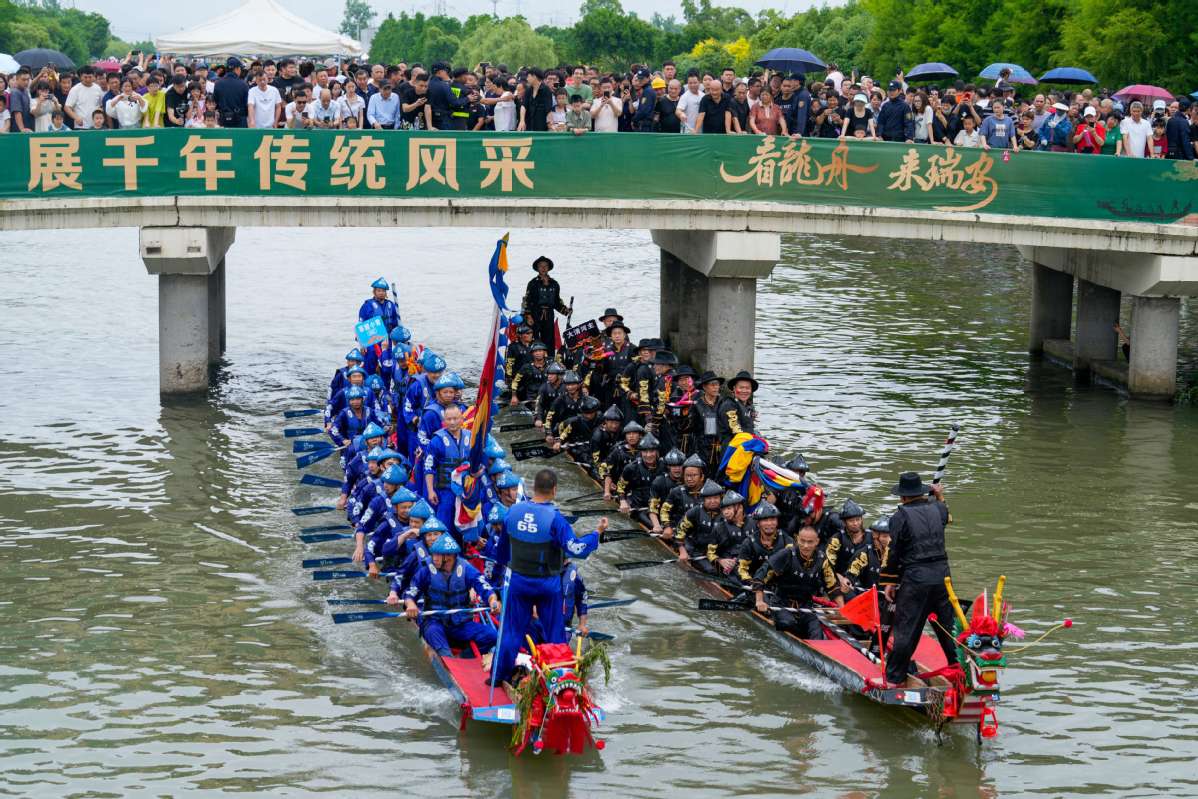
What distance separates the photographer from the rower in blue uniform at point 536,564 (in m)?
11.8

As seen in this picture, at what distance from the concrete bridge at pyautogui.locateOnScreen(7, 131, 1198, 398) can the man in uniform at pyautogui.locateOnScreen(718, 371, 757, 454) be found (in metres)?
5.04

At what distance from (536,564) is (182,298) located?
1195 cm

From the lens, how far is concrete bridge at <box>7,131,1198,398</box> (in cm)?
2169

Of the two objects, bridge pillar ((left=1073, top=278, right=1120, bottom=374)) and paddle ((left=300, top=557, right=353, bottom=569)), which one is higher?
bridge pillar ((left=1073, top=278, right=1120, bottom=374))

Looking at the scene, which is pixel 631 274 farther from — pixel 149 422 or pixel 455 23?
pixel 455 23

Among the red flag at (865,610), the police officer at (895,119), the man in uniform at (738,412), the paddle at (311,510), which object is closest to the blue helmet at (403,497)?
the paddle at (311,510)

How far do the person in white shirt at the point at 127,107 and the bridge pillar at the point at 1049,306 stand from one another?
13.8 meters

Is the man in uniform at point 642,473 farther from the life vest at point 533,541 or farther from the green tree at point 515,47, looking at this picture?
the green tree at point 515,47

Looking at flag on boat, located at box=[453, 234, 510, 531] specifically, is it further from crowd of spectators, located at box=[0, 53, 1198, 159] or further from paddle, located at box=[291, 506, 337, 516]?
crowd of spectators, located at box=[0, 53, 1198, 159]

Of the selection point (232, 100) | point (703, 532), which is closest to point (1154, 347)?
point (703, 532)

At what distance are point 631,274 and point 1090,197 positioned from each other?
14951 mm

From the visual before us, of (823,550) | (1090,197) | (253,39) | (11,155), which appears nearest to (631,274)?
(253,39)

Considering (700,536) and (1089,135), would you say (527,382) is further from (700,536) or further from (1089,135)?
(1089,135)

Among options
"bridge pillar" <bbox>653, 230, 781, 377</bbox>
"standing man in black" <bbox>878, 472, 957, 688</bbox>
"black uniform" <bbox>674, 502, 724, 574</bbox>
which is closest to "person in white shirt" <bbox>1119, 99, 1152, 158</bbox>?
"bridge pillar" <bbox>653, 230, 781, 377</bbox>
